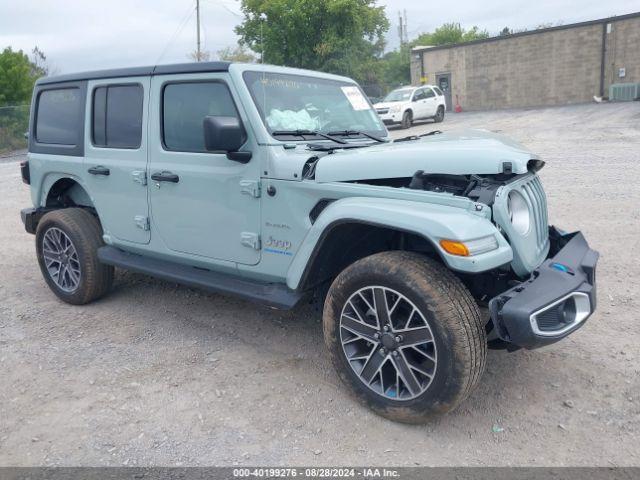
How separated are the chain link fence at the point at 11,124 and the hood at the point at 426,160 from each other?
25.1 metres

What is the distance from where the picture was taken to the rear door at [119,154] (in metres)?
4.42

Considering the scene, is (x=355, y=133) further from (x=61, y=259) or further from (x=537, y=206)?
(x=61, y=259)

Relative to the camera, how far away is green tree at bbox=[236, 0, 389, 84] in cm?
2141

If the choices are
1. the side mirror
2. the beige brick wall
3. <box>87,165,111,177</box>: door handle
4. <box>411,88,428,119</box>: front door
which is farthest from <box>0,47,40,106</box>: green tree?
the side mirror

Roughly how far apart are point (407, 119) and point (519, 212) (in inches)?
796

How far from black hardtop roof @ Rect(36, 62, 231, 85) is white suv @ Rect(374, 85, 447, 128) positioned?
1704cm

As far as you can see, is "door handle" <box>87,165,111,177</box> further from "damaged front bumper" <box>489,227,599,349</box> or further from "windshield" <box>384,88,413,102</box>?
"windshield" <box>384,88,413,102</box>

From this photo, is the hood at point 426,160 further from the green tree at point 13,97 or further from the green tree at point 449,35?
the green tree at point 449,35

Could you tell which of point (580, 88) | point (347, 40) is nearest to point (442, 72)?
point (580, 88)

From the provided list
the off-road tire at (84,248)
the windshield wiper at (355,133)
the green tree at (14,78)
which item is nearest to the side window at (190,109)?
the windshield wiper at (355,133)

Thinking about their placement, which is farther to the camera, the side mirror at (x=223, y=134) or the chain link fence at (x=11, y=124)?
the chain link fence at (x=11, y=124)

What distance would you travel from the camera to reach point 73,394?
142 inches

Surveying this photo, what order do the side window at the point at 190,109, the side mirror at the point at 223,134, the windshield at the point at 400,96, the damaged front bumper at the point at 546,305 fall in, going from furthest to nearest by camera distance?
the windshield at the point at 400,96, the side window at the point at 190,109, the side mirror at the point at 223,134, the damaged front bumper at the point at 546,305

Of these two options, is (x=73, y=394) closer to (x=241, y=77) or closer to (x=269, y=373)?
(x=269, y=373)
